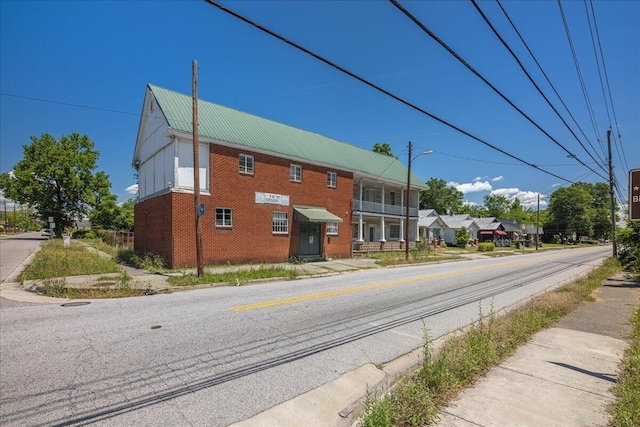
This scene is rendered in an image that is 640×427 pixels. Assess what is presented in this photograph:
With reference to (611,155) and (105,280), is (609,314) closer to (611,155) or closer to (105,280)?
(105,280)

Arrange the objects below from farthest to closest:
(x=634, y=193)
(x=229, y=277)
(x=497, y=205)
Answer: (x=497, y=205), (x=229, y=277), (x=634, y=193)

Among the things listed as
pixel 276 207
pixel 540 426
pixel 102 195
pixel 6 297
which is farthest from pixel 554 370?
pixel 102 195

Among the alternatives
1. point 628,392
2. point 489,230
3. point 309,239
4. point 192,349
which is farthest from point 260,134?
point 489,230

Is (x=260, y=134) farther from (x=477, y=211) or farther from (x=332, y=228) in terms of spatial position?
(x=477, y=211)

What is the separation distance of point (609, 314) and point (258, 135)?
18.5m

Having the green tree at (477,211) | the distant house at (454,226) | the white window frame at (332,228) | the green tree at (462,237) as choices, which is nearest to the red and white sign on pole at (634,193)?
the white window frame at (332,228)

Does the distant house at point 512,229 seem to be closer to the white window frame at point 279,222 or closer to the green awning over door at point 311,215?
the green awning over door at point 311,215

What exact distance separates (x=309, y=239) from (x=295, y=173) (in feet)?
15.0

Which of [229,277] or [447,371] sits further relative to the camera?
[229,277]

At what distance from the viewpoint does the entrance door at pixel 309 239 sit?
21.6m

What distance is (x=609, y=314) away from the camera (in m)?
7.89

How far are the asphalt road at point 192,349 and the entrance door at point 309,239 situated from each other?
38.1 feet

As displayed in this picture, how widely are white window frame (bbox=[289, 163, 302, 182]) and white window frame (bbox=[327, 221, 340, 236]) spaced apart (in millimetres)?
4145

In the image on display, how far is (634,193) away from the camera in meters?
6.23
